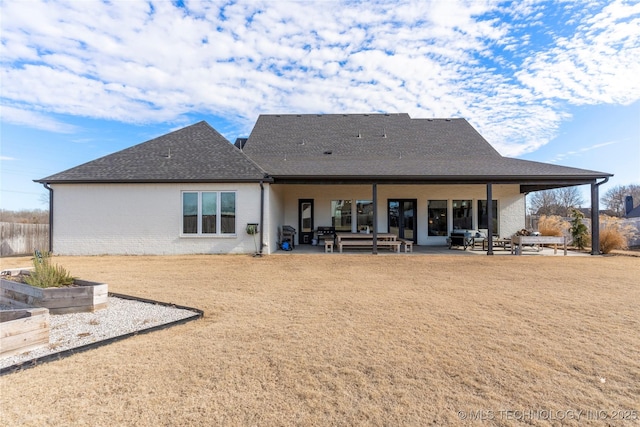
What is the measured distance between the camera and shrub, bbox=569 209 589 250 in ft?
44.5

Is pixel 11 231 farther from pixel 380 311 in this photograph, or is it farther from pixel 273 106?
pixel 380 311

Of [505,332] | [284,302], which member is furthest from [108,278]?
[505,332]

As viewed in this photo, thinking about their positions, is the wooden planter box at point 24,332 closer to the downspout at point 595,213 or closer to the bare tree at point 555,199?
the downspout at point 595,213

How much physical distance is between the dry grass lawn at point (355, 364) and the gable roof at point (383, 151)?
239 inches

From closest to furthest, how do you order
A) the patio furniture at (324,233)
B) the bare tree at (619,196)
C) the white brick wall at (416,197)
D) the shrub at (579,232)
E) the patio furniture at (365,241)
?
1. the patio furniture at (365,241)
2. the shrub at (579,232)
3. the patio furniture at (324,233)
4. the white brick wall at (416,197)
5. the bare tree at (619,196)

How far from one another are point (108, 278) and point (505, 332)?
827 cm

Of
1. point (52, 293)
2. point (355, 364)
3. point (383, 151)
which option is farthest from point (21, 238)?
point (383, 151)

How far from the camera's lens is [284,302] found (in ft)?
17.5

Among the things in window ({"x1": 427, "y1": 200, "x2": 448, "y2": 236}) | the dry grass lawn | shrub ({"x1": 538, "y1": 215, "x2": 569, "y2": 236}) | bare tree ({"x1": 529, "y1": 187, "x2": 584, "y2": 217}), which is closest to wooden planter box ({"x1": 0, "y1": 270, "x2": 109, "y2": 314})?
the dry grass lawn

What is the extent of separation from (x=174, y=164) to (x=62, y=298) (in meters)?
8.23

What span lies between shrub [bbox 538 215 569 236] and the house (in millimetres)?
1772

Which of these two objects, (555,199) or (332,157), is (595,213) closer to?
(332,157)

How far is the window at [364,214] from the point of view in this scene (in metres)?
14.8

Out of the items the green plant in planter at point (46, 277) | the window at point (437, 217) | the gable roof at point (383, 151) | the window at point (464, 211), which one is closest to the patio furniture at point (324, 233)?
the gable roof at point (383, 151)
